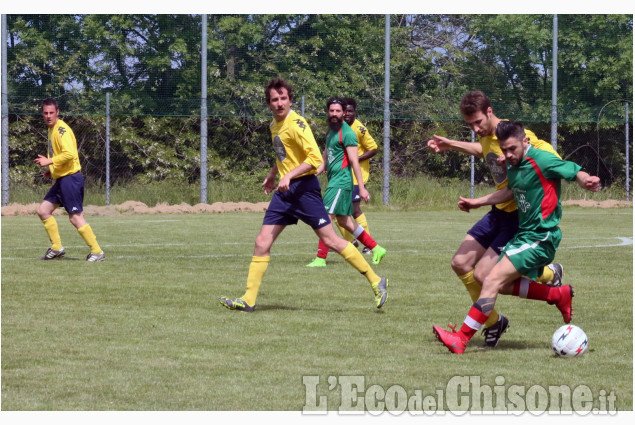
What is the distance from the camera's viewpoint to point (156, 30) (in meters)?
28.0

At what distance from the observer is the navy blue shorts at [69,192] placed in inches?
471

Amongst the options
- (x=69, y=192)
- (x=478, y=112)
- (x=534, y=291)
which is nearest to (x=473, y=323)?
(x=534, y=291)

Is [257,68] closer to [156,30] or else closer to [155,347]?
[156,30]

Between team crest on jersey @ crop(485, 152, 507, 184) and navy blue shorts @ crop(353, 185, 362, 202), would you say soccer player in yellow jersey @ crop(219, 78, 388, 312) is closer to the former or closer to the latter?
team crest on jersey @ crop(485, 152, 507, 184)

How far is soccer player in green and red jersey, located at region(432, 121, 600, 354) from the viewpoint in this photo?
620cm

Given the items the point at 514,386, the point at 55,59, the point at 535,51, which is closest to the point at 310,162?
the point at 514,386

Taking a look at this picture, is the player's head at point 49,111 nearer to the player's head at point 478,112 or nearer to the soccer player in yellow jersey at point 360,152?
the soccer player in yellow jersey at point 360,152

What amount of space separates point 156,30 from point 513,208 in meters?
22.5

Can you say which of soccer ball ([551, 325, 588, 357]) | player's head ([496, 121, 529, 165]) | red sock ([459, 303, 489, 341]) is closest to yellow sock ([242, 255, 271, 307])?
red sock ([459, 303, 489, 341])

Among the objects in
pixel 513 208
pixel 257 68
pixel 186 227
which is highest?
pixel 257 68

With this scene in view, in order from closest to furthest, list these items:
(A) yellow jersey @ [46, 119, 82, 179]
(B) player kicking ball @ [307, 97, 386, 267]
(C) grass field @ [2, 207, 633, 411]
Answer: (C) grass field @ [2, 207, 633, 411] → (B) player kicking ball @ [307, 97, 386, 267] → (A) yellow jersey @ [46, 119, 82, 179]

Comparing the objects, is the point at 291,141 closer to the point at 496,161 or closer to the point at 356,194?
the point at 496,161

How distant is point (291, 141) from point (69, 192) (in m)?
4.74

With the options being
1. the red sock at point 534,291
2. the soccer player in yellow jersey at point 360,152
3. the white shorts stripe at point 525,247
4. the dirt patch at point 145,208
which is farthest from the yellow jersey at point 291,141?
the dirt patch at point 145,208
